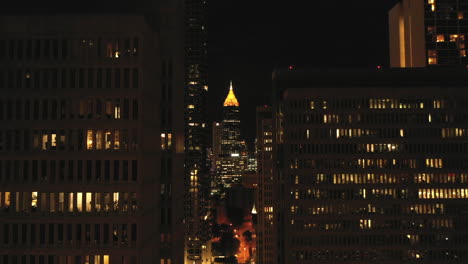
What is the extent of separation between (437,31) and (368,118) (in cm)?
3643

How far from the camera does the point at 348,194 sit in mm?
118688

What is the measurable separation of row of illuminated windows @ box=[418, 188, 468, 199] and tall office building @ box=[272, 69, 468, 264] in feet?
0.77

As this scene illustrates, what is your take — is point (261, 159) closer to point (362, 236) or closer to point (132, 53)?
point (362, 236)

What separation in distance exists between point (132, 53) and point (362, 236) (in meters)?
85.8

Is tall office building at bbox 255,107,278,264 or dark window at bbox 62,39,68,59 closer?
dark window at bbox 62,39,68,59

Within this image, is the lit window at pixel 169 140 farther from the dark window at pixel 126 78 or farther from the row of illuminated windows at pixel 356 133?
the row of illuminated windows at pixel 356 133

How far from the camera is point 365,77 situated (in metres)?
139

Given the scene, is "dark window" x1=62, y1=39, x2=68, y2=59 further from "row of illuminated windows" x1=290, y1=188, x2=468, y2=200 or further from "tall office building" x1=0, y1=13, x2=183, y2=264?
"row of illuminated windows" x1=290, y1=188, x2=468, y2=200

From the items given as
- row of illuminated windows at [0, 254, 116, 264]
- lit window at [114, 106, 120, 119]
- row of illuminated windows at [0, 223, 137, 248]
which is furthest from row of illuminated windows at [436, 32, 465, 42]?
row of illuminated windows at [0, 254, 116, 264]

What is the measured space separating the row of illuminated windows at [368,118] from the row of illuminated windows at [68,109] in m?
72.1

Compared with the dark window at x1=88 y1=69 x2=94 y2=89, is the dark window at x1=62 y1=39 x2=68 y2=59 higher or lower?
higher

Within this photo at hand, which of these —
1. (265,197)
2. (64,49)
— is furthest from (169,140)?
(265,197)

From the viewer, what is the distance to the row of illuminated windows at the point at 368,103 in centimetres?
11956

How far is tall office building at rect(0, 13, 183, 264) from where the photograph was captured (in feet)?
171
